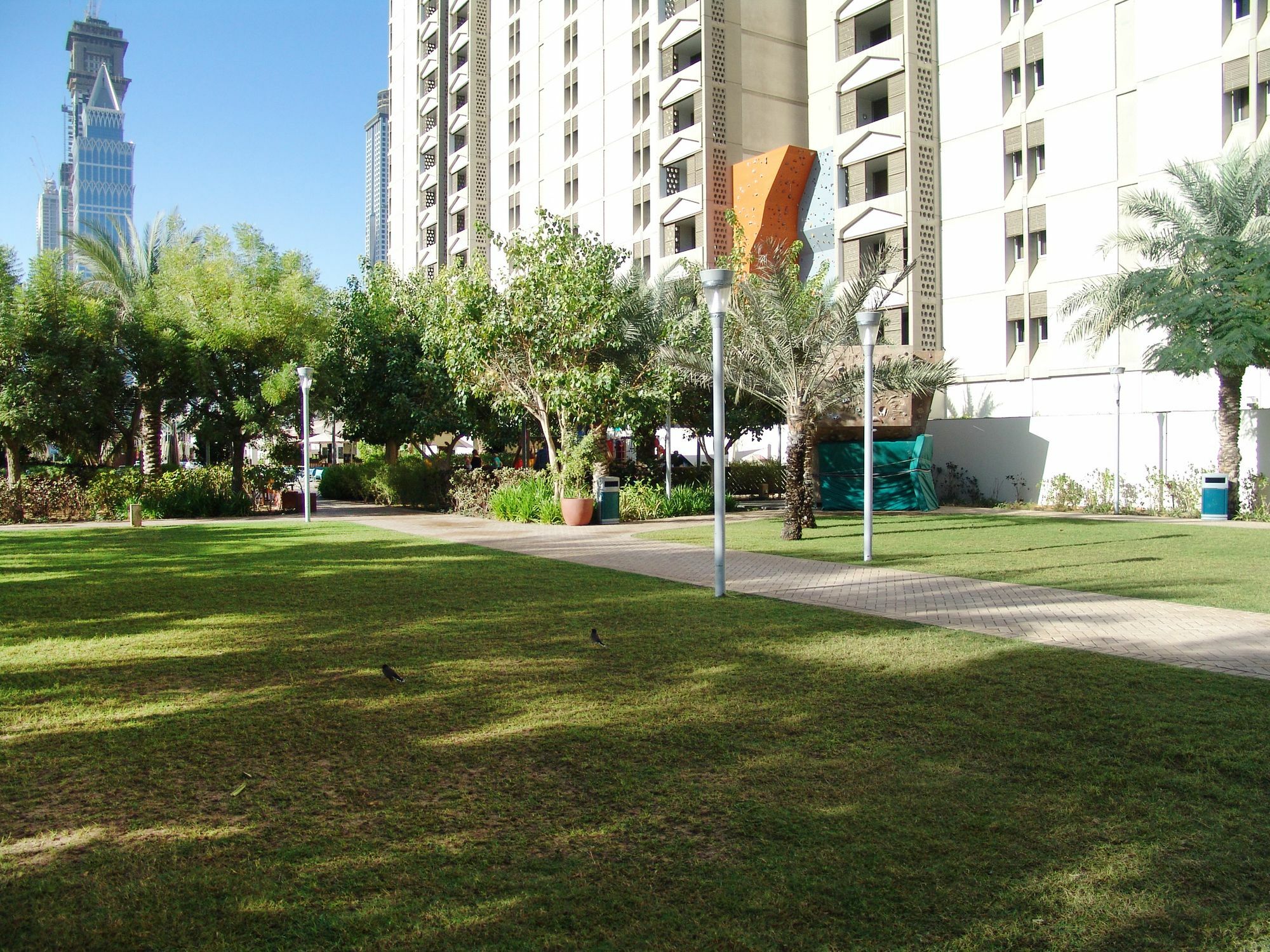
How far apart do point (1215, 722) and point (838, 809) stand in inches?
103

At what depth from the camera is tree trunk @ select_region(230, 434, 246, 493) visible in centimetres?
2708

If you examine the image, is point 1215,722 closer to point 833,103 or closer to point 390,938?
point 390,938

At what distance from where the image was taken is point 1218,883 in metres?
3.41

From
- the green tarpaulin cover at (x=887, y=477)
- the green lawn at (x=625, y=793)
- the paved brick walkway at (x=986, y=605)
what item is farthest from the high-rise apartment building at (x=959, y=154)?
the green lawn at (x=625, y=793)

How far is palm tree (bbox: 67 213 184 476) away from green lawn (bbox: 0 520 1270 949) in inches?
793

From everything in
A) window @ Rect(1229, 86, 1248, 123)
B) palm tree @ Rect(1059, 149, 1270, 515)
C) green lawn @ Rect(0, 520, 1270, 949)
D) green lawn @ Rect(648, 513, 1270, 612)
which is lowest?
green lawn @ Rect(0, 520, 1270, 949)

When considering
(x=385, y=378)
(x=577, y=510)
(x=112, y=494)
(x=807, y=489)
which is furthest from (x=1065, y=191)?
(x=112, y=494)

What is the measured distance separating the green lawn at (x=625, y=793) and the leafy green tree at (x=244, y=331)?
62.9 ft

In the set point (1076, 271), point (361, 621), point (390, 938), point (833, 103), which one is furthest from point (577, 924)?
point (833, 103)

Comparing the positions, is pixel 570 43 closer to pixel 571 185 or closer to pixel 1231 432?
pixel 571 185

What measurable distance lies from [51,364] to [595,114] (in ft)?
94.8

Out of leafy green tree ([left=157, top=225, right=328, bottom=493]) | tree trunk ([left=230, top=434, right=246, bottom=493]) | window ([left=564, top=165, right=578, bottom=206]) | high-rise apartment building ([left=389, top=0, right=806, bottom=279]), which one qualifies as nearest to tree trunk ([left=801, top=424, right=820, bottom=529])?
leafy green tree ([left=157, top=225, right=328, bottom=493])

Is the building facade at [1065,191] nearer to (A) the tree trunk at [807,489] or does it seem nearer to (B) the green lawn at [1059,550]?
(B) the green lawn at [1059,550]

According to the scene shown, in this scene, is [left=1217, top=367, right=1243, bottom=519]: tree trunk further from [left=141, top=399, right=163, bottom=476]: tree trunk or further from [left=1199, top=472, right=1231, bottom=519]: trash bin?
[left=141, top=399, right=163, bottom=476]: tree trunk
